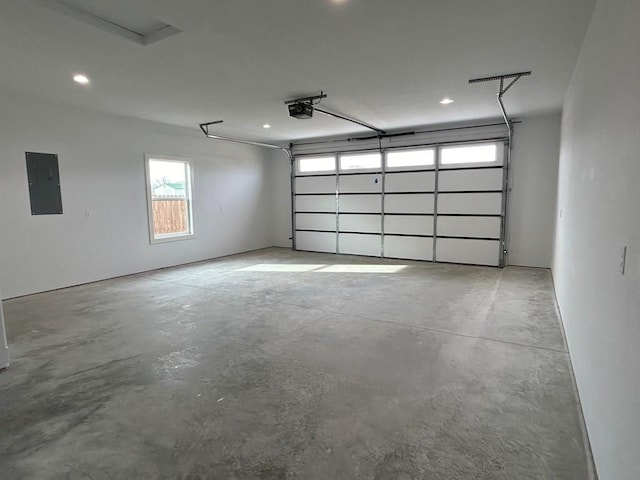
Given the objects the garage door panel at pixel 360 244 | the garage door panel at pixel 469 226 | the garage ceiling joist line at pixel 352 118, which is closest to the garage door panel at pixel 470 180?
the garage door panel at pixel 469 226

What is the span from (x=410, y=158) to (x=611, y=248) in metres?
6.08

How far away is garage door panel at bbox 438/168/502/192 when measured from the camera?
670cm

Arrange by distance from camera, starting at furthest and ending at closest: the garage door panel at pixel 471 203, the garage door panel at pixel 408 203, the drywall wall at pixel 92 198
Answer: the garage door panel at pixel 408 203 → the garage door panel at pixel 471 203 → the drywall wall at pixel 92 198

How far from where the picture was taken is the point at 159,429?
215 centimetres

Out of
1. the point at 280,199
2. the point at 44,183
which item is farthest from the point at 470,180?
the point at 44,183

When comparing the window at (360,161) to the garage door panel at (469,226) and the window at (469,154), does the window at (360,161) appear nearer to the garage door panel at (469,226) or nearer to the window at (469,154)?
the window at (469,154)

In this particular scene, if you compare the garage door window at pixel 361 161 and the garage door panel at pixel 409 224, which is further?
the garage door window at pixel 361 161

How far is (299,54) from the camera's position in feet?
11.1

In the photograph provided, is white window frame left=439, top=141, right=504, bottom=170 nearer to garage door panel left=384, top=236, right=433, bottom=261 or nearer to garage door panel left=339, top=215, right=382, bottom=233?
garage door panel left=384, top=236, right=433, bottom=261

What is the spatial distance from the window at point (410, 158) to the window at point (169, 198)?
4120mm

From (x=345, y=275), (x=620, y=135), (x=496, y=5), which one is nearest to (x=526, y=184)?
(x=345, y=275)

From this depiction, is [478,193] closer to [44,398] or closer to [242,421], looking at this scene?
[242,421]

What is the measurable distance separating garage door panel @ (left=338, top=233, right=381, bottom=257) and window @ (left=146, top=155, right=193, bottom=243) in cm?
335

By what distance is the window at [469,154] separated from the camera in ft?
22.0
